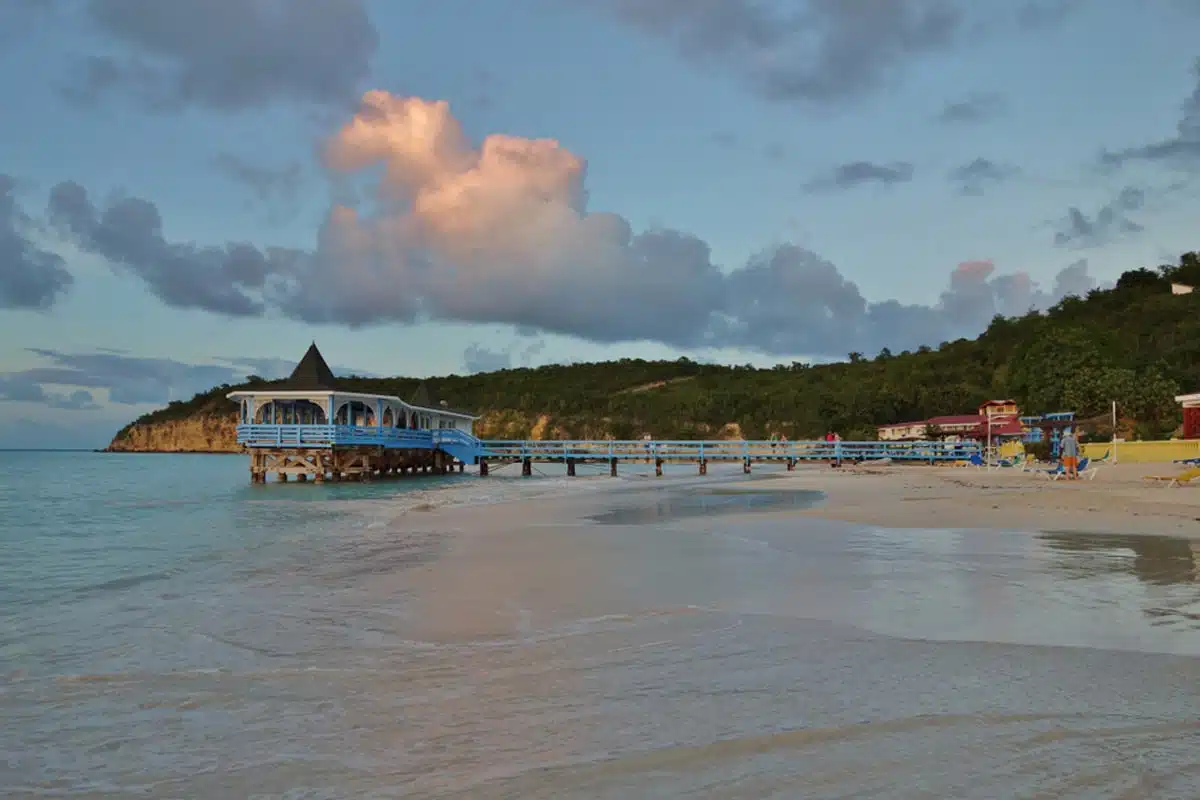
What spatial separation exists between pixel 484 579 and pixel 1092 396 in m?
49.9

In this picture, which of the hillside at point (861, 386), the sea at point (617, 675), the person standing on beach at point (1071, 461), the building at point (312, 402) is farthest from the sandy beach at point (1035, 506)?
the building at point (312, 402)

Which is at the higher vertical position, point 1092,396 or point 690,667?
point 1092,396

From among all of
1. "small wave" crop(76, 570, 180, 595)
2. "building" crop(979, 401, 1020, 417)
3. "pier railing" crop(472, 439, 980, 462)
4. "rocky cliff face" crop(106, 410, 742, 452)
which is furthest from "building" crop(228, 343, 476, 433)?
"rocky cliff face" crop(106, 410, 742, 452)

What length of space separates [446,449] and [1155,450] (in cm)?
3478

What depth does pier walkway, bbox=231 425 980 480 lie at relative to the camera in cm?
3850

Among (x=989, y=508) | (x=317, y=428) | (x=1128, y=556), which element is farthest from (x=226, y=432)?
(x=1128, y=556)

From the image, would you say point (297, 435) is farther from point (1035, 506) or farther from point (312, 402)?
point (1035, 506)

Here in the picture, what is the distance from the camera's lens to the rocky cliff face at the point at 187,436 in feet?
442

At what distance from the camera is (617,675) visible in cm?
505

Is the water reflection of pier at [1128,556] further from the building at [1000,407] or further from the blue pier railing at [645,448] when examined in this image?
the building at [1000,407]

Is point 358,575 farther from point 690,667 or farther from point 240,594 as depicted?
point 690,667

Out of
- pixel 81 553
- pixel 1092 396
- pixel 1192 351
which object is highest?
pixel 1192 351

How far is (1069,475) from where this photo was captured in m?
25.3

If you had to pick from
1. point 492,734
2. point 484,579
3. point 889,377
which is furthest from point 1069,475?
point 889,377
